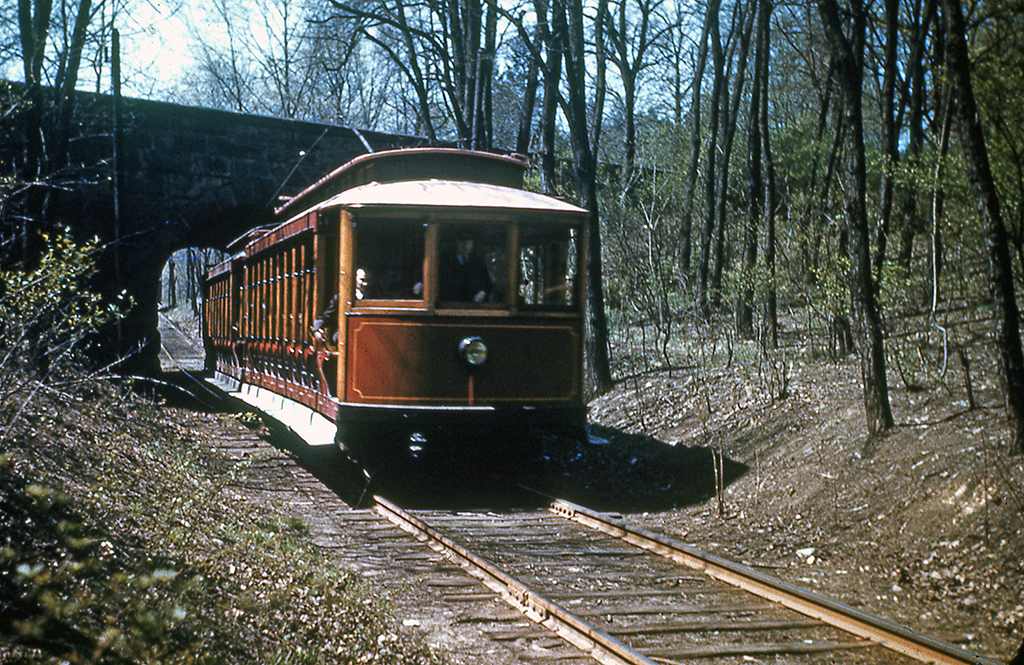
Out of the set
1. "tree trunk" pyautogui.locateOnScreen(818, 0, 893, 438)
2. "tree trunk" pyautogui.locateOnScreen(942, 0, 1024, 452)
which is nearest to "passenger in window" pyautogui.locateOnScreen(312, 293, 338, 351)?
"tree trunk" pyautogui.locateOnScreen(818, 0, 893, 438)

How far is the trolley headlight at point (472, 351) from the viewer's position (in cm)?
909

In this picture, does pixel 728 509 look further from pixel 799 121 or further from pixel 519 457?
pixel 799 121

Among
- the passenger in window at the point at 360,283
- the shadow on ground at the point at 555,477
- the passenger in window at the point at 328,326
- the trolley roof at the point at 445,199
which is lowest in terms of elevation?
the shadow on ground at the point at 555,477

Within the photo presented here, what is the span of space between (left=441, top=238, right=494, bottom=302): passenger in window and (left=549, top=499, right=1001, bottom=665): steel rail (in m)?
2.46

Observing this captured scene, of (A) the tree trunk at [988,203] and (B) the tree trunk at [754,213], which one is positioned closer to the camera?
(A) the tree trunk at [988,203]

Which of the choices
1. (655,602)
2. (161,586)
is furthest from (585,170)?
(161,586)

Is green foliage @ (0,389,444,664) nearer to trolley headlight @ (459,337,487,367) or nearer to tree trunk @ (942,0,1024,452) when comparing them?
trolley headlight @ (459,337,487,367)

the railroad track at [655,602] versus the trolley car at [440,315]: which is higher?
the trolley car at [440,315]

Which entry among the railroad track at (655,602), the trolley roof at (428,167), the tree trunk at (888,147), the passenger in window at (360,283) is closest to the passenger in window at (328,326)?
the passenger in window at (360,283)

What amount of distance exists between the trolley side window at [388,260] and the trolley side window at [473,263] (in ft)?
0.76

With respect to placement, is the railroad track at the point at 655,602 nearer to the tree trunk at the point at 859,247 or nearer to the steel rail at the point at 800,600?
the steel rail at the point at 800,600

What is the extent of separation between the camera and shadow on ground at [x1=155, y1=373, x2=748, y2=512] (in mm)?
9562

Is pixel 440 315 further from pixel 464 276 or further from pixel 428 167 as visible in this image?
pixel 428 167

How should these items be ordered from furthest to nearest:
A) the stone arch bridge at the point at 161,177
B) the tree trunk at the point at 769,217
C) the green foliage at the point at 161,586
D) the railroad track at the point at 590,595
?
the stone arch bridge at the point at 161,177 < the tree trunk at the point at 769,217 < the railroad track at the point at 590,595 < the green foliage at the point at 161,586
